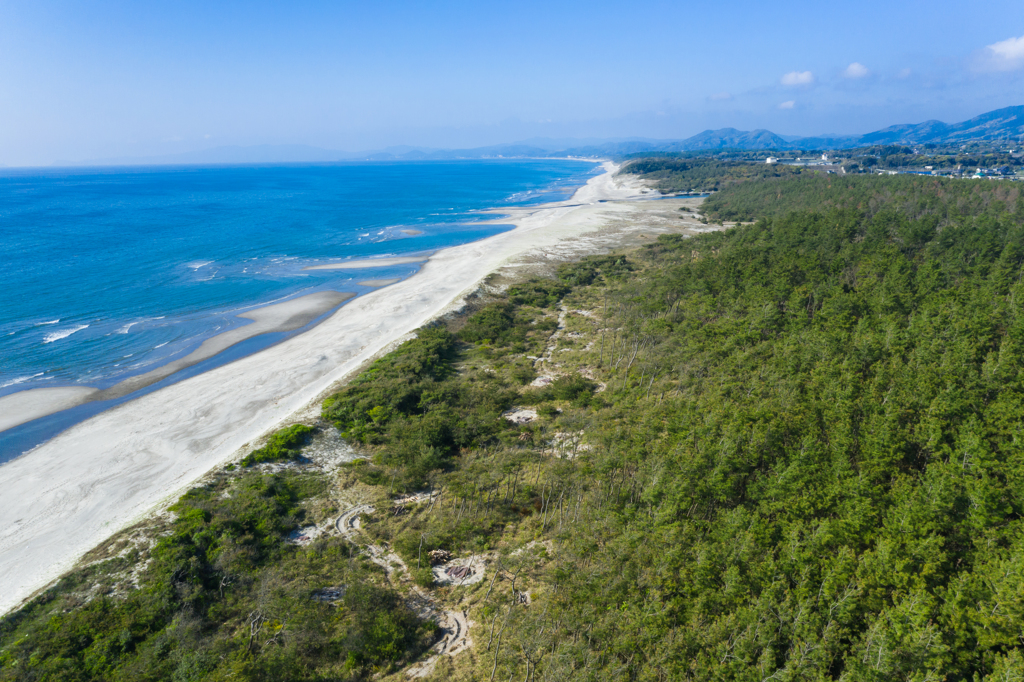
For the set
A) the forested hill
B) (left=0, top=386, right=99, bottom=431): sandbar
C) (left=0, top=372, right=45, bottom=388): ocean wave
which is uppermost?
the forested hill

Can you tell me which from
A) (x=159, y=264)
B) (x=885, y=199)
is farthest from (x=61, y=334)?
(x=885, y=199)

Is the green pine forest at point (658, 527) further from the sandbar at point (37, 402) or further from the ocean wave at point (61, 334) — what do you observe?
the ocean wave at point (61, 334)

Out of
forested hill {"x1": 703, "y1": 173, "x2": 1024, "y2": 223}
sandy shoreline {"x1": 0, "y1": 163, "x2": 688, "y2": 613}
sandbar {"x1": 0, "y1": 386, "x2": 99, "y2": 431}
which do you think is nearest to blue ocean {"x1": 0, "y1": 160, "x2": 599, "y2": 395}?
sandbar {"x1": 0, "y1": 386, "x2": 99, "y2": 431}

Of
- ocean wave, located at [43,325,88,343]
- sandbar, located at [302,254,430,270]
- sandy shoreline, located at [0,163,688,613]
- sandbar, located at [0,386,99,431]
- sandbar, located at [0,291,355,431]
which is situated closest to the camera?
sandy shoreline, located at [0,163,688,613]

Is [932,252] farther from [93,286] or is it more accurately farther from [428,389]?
[93,286]

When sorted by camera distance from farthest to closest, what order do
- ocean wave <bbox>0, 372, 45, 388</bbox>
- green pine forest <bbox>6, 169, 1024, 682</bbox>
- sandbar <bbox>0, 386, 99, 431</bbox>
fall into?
ocean wave <bbox>0, 372, 45, 388</bbox> < sandbar <bbox>0, 386, 99, 431</bbox> < green pine forest <bbox>6, 169, 1024, 682</bbox>

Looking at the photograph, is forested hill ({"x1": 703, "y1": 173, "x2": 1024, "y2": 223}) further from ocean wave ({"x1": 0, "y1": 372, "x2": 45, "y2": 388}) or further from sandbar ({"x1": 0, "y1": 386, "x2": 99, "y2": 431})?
ocean wave ({"x1": 0, "y1": 372, "x2": 45, "y2": 388})
